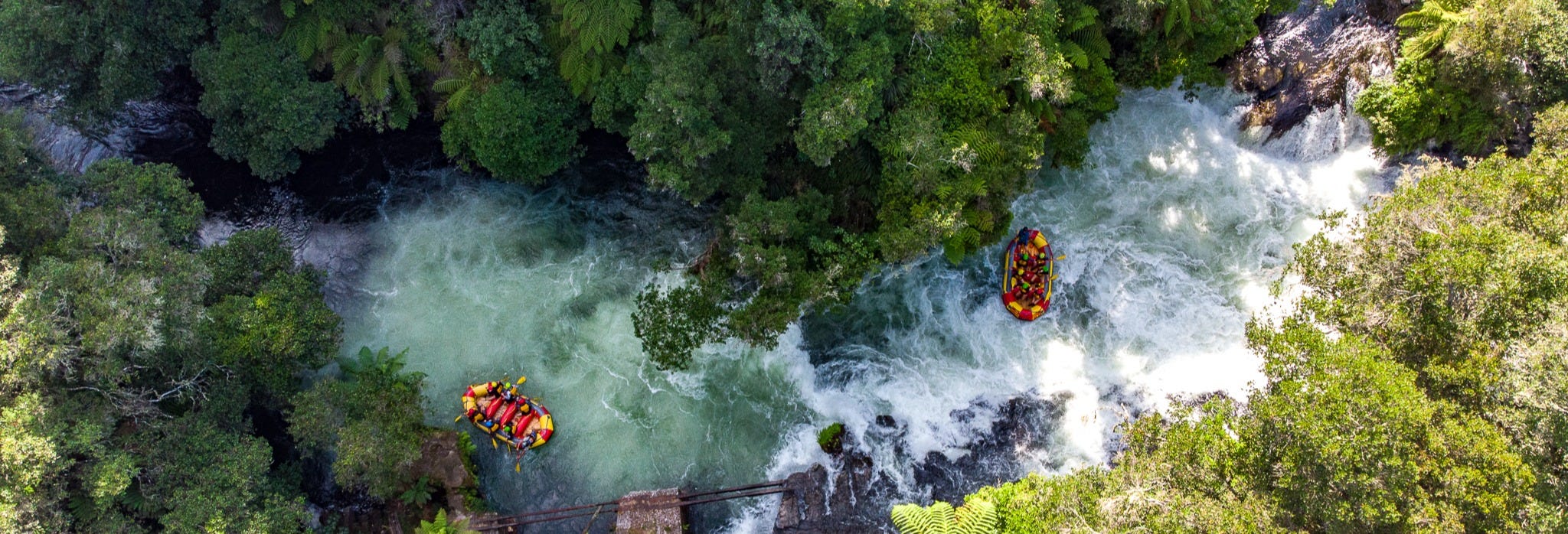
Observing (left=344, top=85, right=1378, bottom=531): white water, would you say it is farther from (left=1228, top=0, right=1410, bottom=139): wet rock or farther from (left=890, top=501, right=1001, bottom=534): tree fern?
(left=890, top=501, right=1001, bottom=534): tree fern

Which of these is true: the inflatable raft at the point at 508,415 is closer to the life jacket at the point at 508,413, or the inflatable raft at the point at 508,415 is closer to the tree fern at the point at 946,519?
the life jacket at the point at 508,413

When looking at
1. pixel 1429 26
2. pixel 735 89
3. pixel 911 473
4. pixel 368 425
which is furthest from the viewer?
pixel 1429 26

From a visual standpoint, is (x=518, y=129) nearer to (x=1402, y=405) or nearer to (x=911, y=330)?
(x=911, y=330)

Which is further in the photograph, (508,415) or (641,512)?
(508,415)

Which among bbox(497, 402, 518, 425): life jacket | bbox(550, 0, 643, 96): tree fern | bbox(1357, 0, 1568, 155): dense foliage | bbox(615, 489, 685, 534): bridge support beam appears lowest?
bbox(615, 489, 685, 534): bridge support beam

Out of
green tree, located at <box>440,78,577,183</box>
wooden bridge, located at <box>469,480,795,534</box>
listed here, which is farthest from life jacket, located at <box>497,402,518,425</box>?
green tree, located at <box>440,78,577,183</box>

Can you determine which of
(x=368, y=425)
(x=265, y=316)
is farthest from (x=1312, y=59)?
(x=265, y=316)

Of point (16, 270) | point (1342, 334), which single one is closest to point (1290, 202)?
point (1342, 334)
